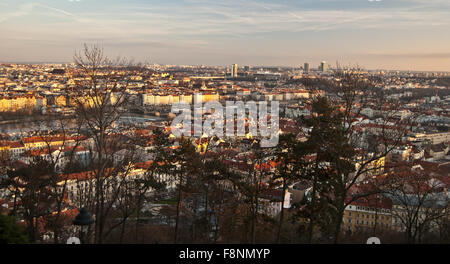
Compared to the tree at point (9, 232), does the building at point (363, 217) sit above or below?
below

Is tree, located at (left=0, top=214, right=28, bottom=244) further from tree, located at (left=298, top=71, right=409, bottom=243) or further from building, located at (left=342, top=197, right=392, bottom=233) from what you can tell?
building, located at (left=342, top=197, right=392, bottom=233)

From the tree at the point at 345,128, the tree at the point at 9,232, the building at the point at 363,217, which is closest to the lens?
the tree at the point at 9,232

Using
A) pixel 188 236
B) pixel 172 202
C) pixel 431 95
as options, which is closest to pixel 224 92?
pixel 431 95

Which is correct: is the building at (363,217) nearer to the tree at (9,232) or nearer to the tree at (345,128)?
the tree at (345,128)

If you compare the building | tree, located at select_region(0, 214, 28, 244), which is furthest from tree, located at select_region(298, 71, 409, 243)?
the building

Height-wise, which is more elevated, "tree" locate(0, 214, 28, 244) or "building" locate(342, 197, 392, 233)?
"tree" locate(0, 214, 28, 244)

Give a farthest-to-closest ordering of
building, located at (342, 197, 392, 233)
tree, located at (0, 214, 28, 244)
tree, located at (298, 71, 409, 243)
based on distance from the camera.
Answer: building, located at (342, 197, 392, 233), tree, located at (298, 71, 409, 243), tree, located at (0, 214, 28, 244)

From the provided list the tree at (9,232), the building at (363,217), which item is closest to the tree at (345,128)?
the tree at (9,232)

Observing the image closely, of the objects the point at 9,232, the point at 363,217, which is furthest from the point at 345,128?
the point at 363,217

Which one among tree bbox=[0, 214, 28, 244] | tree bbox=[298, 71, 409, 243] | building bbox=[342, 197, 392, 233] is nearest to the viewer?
tree bbox=[0, 214, 28, 244]
